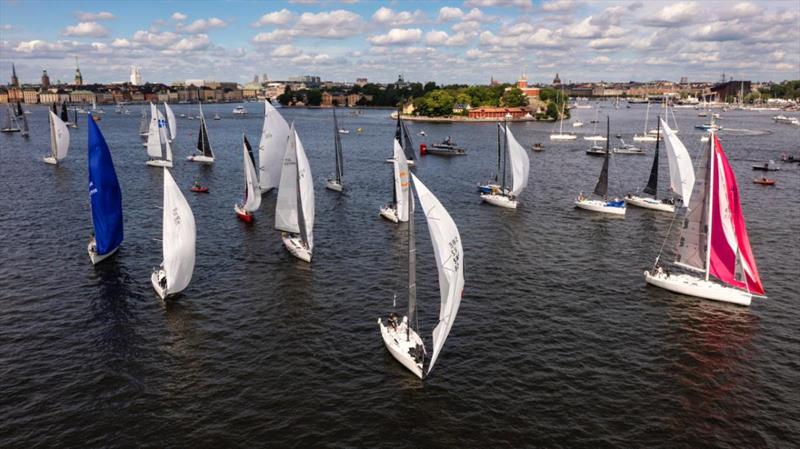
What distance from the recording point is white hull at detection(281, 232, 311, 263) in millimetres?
50844

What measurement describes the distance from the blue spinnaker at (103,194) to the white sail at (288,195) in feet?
46.2

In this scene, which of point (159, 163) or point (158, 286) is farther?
point (159, 163)

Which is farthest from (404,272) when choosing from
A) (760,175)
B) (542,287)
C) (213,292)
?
(760,175)

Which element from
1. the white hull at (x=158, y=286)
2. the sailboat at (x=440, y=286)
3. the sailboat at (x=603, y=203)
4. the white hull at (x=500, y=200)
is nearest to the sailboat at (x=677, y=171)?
the sailboat at (x=603, y=203)

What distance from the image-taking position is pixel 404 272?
49.4 m

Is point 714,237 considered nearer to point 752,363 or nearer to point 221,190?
point 752,363

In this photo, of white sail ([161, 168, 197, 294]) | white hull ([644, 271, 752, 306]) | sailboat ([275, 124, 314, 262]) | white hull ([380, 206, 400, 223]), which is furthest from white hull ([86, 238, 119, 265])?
white hull ([644, 271, 752, 306])

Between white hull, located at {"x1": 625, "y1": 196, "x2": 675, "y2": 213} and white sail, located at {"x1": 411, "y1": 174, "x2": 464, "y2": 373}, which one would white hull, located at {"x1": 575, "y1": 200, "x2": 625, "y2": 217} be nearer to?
white hull, located at {"x1": 625, "y1": 196, "x2": 675, "y2": 213}

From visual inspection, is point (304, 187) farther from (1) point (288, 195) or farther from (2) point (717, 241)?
(2) point (717, 241)

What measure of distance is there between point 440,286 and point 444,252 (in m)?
2.45

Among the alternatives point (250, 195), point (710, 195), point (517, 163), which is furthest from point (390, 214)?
point (710, 195)

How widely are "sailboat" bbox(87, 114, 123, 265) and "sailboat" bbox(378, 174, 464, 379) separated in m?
28.9

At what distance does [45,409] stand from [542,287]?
3553 centimetres

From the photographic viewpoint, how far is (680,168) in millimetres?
66812
